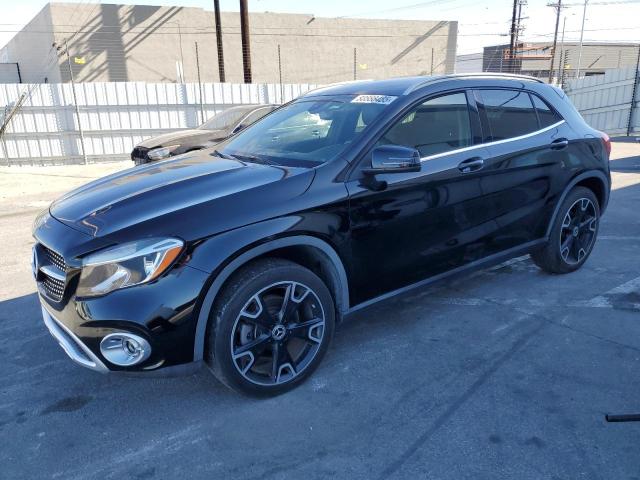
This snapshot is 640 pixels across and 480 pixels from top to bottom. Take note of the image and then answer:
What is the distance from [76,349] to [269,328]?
39.5 inches

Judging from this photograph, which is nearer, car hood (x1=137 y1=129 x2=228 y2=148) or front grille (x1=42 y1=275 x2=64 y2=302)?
front grille (x1=42 y1=275 x2=64 y2=302)

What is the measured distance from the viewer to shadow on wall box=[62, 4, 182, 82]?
70.1 feet

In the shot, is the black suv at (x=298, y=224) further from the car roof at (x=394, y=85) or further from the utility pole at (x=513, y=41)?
the utility pole at (x=513, y=41)

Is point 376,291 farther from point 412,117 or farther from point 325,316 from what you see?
point 412,117

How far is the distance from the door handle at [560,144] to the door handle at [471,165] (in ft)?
3.17

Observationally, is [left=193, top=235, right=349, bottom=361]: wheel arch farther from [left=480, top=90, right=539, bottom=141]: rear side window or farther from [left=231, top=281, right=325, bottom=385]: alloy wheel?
[left=480, top=90, right=539, bottom=141]: rear side window

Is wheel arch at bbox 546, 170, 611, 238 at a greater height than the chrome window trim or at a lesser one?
lesser

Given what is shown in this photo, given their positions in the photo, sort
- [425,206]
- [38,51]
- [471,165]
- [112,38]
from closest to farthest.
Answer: [425,206] < [471,165] < [112,38] < [38,51]

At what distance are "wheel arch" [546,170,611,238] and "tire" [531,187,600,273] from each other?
4 centimetres

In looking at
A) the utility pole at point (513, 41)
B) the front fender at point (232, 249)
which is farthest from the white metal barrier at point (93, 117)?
the utility pole at point (513, 41)

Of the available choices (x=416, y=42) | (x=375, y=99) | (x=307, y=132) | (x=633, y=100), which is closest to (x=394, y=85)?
(x=375, y=99)

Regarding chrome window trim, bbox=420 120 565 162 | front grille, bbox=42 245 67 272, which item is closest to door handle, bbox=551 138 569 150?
chrome window trim, bbox=420 120 565 162

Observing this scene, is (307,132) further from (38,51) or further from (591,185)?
(38,51)

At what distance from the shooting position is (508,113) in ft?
13.1
